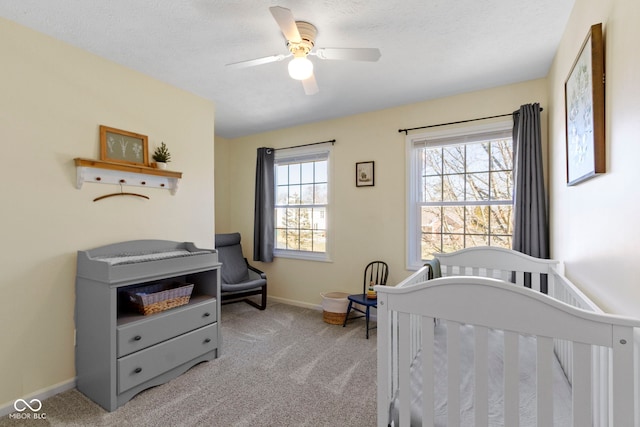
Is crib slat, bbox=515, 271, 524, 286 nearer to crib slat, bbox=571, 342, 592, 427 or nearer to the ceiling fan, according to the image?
crib slat, bbox=571, 342, 592, 427

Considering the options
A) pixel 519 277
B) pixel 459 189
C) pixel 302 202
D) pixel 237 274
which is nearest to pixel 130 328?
pixel 237 274

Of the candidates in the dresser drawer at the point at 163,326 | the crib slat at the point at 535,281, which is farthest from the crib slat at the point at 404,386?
the dresser drawer at the point at 163,326

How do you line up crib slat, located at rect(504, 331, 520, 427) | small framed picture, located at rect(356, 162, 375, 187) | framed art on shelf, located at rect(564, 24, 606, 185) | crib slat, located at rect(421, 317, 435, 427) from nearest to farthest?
1. crib slat, located at rect(504, 331, 520, 427)
2. crib slat, located at rect(421, 317, 435, 427)
3. framed art on shelf, located at rect(564, 24, 606, 185)
4. small framed picture, located at rect(356, 162, 375, 187)

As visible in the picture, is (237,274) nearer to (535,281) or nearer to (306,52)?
(306,52)

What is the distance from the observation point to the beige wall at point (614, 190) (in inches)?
40.8

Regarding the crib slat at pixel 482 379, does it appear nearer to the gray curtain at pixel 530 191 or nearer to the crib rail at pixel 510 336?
the crib rail at pixel 510 336

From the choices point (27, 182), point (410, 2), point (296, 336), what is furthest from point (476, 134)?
point (27, 182)

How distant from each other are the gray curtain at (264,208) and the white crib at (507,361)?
3.01 metres

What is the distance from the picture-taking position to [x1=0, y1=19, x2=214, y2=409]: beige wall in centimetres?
191

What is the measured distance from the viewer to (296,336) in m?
3.07

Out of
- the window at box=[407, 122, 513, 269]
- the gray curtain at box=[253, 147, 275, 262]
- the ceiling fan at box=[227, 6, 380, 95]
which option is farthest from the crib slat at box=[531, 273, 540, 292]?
the gray curtain at box=[253, 147, 275, 262]

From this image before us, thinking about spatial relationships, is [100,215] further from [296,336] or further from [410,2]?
[410,2]

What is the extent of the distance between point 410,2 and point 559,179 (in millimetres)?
1636

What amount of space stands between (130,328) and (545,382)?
223 cm
